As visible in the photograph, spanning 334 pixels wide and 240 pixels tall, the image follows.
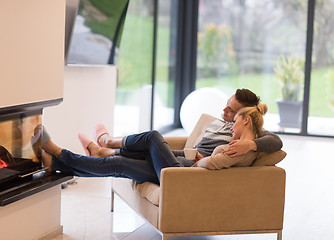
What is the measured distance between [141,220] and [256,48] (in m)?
5.16

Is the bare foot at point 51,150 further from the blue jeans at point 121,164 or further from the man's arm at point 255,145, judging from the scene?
the man's arm at point 255,145

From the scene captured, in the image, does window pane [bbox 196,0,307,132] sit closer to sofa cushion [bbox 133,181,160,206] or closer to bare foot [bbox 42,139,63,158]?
sofa cushion [bbox 133,181,160,206]

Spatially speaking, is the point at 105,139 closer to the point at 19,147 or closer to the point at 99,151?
the point at 99,151

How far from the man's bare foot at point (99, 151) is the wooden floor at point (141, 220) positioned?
476 mm

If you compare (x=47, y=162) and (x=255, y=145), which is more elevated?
(x=255, y=145)

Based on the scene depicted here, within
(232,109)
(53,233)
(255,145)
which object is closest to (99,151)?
(53,233)

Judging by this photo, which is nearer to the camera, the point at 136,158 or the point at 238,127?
the point at 238,127

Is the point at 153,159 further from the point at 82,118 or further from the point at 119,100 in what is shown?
the point at 119,100

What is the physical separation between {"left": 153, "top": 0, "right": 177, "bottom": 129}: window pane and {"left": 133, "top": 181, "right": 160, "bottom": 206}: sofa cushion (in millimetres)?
4333

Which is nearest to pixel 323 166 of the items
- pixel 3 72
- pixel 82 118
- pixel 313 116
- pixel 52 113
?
pixel 313 116

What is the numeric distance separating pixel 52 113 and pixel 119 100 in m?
1.90

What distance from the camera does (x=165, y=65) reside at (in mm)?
8312

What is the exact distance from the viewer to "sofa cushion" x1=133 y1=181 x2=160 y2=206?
3.38m

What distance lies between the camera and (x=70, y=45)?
479cm
